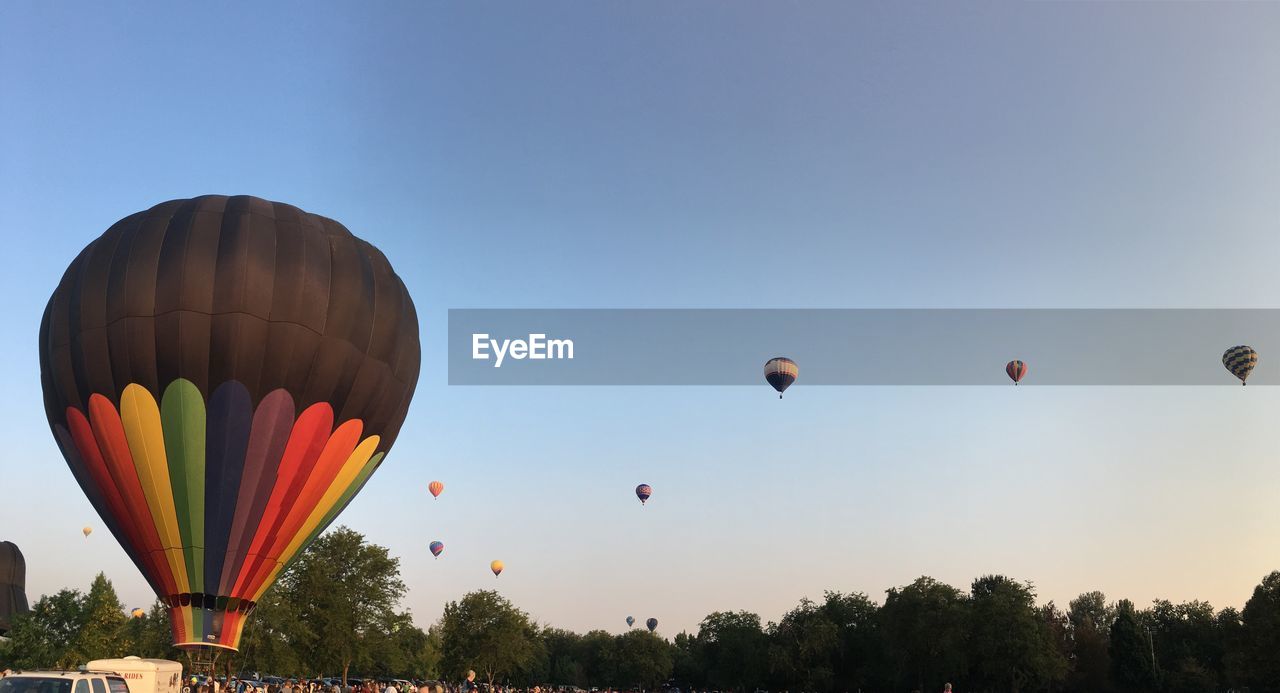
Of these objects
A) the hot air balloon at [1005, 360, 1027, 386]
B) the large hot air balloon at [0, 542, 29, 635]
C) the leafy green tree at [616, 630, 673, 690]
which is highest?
the hot air balloon at [1005, 360, 1027, 386]

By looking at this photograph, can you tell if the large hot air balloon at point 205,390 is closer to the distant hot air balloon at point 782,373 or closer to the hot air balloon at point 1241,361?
the distant hot air balloon at point 782,373

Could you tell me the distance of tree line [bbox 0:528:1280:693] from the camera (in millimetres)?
56500

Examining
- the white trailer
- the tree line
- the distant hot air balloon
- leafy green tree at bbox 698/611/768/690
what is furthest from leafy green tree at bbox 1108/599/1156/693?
the white trailer

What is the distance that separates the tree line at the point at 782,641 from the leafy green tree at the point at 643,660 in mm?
203

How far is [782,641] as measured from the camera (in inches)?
3681

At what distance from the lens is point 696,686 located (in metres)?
117

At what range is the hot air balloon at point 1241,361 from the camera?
4991 centimetres

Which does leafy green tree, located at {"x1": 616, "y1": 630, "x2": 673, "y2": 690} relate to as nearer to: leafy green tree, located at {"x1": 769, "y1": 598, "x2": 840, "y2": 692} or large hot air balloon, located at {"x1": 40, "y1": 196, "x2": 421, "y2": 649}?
leafy green tree, located at {"x1": 769, "y1": 598, "x2": 840, "y2": 692}

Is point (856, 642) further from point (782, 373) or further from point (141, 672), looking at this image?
point (141, 672)

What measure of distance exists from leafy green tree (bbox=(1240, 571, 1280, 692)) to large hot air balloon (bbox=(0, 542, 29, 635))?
7555 cm

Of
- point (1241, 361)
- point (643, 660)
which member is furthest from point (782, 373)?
point (643, 660)

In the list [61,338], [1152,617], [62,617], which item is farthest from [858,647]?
[61,338]

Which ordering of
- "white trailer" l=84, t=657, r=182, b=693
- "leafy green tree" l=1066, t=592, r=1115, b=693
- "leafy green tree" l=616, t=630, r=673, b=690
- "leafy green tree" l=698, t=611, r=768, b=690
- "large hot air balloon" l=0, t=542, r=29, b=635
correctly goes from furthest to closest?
"leafy green tree" l=616, t=630, r=673, b=690, "leafy green tree" l=698, t=611, r=768, b=690, "leafy green tree" l=1066, t=592, r=1115, b=693, "large hot air balloon" l=0, t=542, r=29, b=635, "white trailer" l=84, t=657, r=182, b=693

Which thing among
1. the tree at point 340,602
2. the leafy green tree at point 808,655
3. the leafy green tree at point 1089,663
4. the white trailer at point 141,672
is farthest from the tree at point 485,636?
the white trailer at point 141,672
